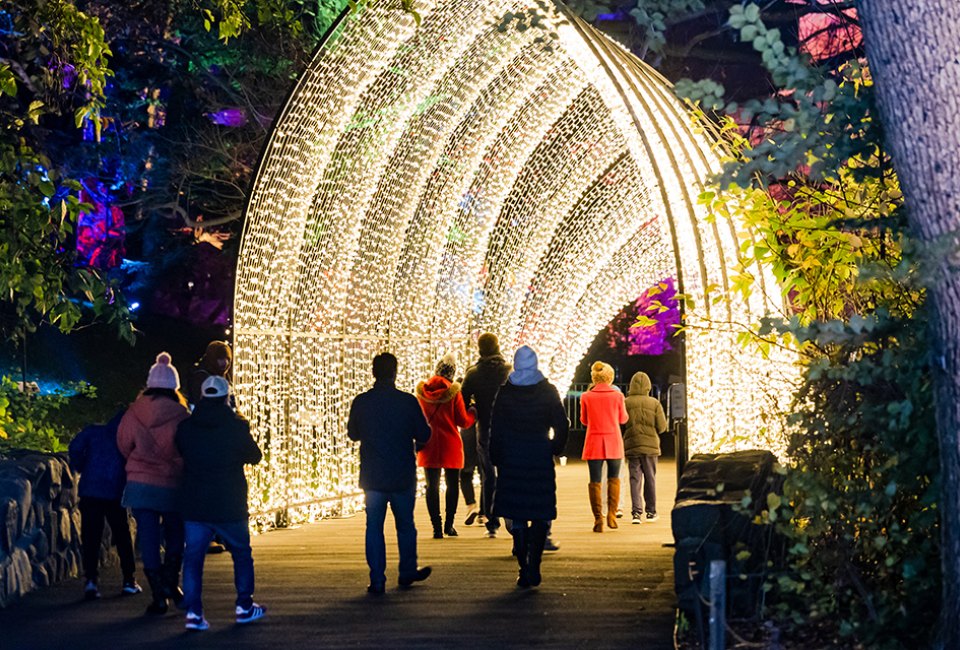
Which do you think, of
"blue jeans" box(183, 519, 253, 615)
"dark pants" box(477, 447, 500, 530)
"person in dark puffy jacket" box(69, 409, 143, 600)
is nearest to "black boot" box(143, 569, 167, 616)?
"blue jeans" box(183, 519, 253, 615)

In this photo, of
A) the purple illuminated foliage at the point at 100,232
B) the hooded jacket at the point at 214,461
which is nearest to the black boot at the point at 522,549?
the hooded jacket at the point at 214,461

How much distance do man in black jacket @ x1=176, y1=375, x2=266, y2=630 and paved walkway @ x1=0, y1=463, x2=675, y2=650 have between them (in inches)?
12.7

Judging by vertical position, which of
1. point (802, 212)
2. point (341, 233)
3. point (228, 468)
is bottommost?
point (228, 468)

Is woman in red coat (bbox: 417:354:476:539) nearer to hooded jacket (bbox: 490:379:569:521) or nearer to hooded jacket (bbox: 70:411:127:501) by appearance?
hooded jacket (bbox: 490:379:569:521)

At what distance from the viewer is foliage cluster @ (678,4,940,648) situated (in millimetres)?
7637

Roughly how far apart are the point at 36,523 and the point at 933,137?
290 inches

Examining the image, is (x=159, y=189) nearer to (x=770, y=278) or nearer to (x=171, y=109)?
(x=171, y=109)

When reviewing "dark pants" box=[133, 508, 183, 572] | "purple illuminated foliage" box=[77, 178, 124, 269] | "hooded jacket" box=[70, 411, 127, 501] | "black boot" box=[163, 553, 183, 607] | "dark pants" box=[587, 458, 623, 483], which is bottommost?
"black boot" box=[163, 553, 183, 607]

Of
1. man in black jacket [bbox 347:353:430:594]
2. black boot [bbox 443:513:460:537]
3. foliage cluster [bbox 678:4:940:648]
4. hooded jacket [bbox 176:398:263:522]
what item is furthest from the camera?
black boot [bbox 443:513:460:537]

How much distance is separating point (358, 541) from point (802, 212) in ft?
21.0

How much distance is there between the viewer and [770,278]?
15.4m

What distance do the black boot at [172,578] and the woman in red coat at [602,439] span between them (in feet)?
18.6

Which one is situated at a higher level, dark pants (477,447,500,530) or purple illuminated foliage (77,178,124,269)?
purple illuminated foliage (77,178,124,269)

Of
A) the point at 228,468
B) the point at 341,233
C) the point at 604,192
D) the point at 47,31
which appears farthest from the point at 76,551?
the point at 604,192
